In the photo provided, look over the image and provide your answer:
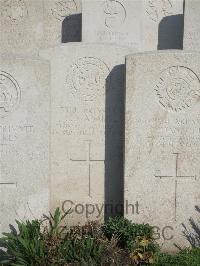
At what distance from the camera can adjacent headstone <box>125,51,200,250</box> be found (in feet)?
15.2

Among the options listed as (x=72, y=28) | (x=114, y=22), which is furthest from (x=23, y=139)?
(x=72, y=28)

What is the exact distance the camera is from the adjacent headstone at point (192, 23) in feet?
22.7

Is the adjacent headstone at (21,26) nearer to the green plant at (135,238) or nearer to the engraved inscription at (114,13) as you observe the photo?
the engraved inscription at (114,13)

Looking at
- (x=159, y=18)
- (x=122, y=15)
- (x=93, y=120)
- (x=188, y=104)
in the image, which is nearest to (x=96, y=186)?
(x=93, y=120)

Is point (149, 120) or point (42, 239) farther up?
point (149, 120)

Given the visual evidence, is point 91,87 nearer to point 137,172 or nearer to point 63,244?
point 137,172

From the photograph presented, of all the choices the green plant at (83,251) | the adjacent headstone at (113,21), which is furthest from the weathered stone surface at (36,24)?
the green plant at (83,251)

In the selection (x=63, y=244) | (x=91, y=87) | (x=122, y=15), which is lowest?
(x=63, y=244)

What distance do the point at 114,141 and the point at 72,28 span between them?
11.9ft

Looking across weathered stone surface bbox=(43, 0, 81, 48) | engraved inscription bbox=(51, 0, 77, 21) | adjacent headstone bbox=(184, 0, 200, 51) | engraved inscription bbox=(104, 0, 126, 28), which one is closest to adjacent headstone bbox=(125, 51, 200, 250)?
adjacent headstone bbox=(184, 0, 200, 51)

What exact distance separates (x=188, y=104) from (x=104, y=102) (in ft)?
4.02

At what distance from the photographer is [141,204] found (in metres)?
4.82

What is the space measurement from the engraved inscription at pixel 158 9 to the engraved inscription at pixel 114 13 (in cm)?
107

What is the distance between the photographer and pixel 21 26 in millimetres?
7914
